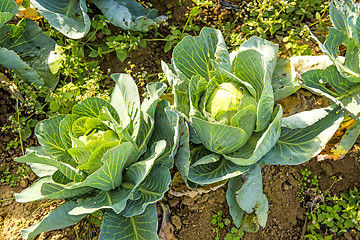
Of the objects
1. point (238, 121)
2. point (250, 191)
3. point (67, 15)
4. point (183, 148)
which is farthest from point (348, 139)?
point (67, 15)

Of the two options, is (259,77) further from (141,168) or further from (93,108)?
(93,108)

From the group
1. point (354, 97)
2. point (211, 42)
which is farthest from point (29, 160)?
point (354, 97)

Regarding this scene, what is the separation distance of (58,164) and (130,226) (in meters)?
0.67

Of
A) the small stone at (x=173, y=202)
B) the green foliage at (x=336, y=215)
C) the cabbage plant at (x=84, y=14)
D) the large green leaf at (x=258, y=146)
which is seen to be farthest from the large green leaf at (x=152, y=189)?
the green foliage at (x=336, y=215)

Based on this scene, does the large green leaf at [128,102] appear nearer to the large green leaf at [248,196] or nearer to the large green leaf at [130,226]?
the large green leaf at [130,226]

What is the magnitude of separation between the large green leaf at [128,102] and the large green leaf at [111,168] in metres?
0.17

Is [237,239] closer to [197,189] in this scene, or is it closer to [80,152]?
[197,189]

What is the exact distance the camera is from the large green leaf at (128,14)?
2822 mm

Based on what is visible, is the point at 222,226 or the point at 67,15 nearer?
the point at 222,226

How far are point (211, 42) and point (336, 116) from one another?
1014 mm

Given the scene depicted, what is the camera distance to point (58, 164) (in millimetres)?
1953

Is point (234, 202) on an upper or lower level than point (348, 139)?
lower

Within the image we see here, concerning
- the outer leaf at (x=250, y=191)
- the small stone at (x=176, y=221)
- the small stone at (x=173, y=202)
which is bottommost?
the small stone at (x=176, y=221)

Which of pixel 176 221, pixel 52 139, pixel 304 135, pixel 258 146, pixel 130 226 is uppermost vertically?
pixel 258 146
